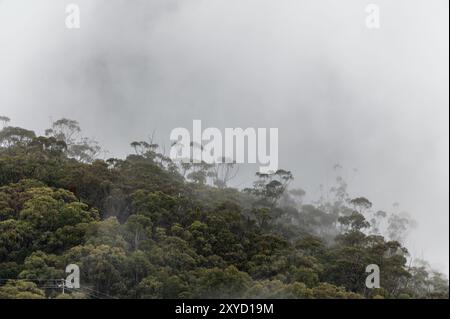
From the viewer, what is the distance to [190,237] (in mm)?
29031

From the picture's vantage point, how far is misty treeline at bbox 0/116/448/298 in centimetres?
2355

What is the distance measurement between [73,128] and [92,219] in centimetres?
3046

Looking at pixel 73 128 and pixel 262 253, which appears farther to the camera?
pixel 73 128

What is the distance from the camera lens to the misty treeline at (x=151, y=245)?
23.5 m

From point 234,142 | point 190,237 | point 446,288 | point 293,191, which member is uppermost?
point 234,142

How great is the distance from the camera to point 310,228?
47.8 metres

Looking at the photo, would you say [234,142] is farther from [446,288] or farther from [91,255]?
[91,255]

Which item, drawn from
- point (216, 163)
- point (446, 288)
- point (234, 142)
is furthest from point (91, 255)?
point (234, 142)

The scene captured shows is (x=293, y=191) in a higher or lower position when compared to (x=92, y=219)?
A: higher

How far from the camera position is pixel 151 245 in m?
26.5
